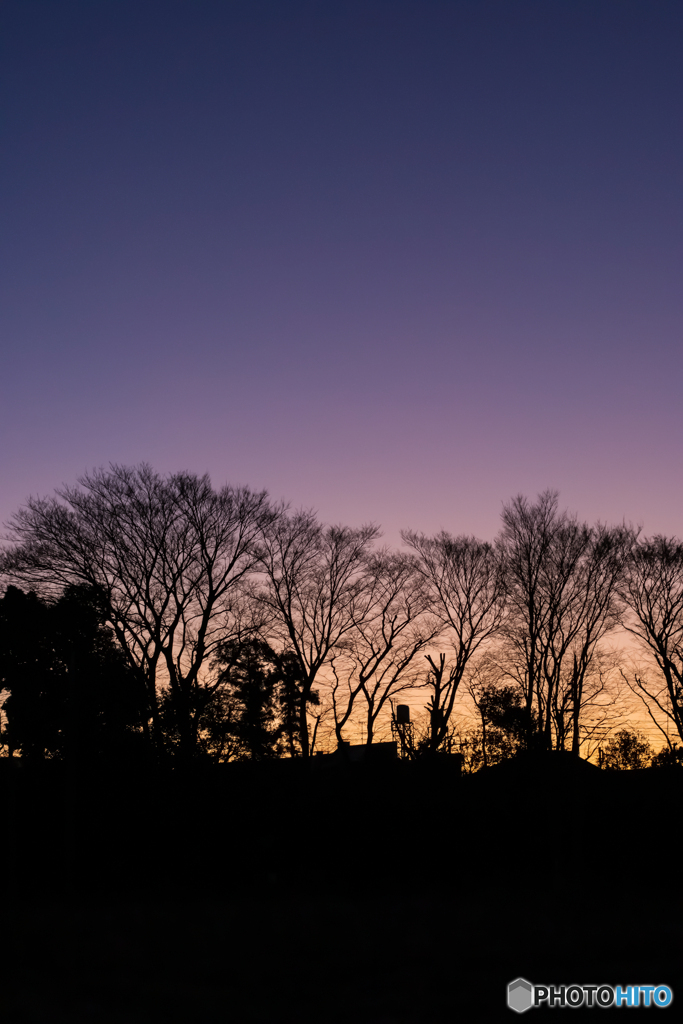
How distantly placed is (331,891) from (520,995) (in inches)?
406

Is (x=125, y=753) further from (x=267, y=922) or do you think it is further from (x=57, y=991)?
(x=57, y=991)

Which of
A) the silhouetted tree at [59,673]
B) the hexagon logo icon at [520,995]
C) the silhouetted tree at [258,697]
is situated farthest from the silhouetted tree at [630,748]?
the hexagon logo icon at [520,995]

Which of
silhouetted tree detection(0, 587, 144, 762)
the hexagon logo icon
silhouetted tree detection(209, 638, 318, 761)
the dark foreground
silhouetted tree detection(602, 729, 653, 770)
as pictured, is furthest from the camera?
silhouetted tree detection(602, 729, 653, 770)

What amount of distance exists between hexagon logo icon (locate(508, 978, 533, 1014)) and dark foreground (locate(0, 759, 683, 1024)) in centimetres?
16

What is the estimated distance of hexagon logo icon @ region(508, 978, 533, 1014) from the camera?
26.1 ft

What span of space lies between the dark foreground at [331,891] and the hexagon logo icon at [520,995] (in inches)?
6.3

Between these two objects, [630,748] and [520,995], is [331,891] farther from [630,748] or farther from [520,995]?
[630,748]

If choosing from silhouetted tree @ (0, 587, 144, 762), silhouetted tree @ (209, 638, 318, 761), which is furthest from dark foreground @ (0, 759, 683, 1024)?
silhouetted tree @ (209, 638, 318, 761)

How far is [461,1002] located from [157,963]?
3969 millimetres

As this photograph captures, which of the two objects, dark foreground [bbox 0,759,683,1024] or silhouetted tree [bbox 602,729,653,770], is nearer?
dark foreground [bbox 0,759,683,1024]

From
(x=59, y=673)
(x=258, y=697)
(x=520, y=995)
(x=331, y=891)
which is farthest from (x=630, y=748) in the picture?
(x=520, y=995)

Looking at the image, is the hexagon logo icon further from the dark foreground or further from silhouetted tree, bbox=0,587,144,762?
silhouetted tree, bbox=0,587,144,762

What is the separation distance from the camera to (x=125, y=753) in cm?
2256

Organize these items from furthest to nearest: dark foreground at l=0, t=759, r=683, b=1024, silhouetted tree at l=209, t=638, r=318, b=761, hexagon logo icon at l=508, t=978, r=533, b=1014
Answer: silhouetted tree at l=209, t=638, r=318, b=761
dark foreground at l=0, t=759, r=683, b=1024
hexagon logo icon at l=508, t=978, r=533, b=1014
